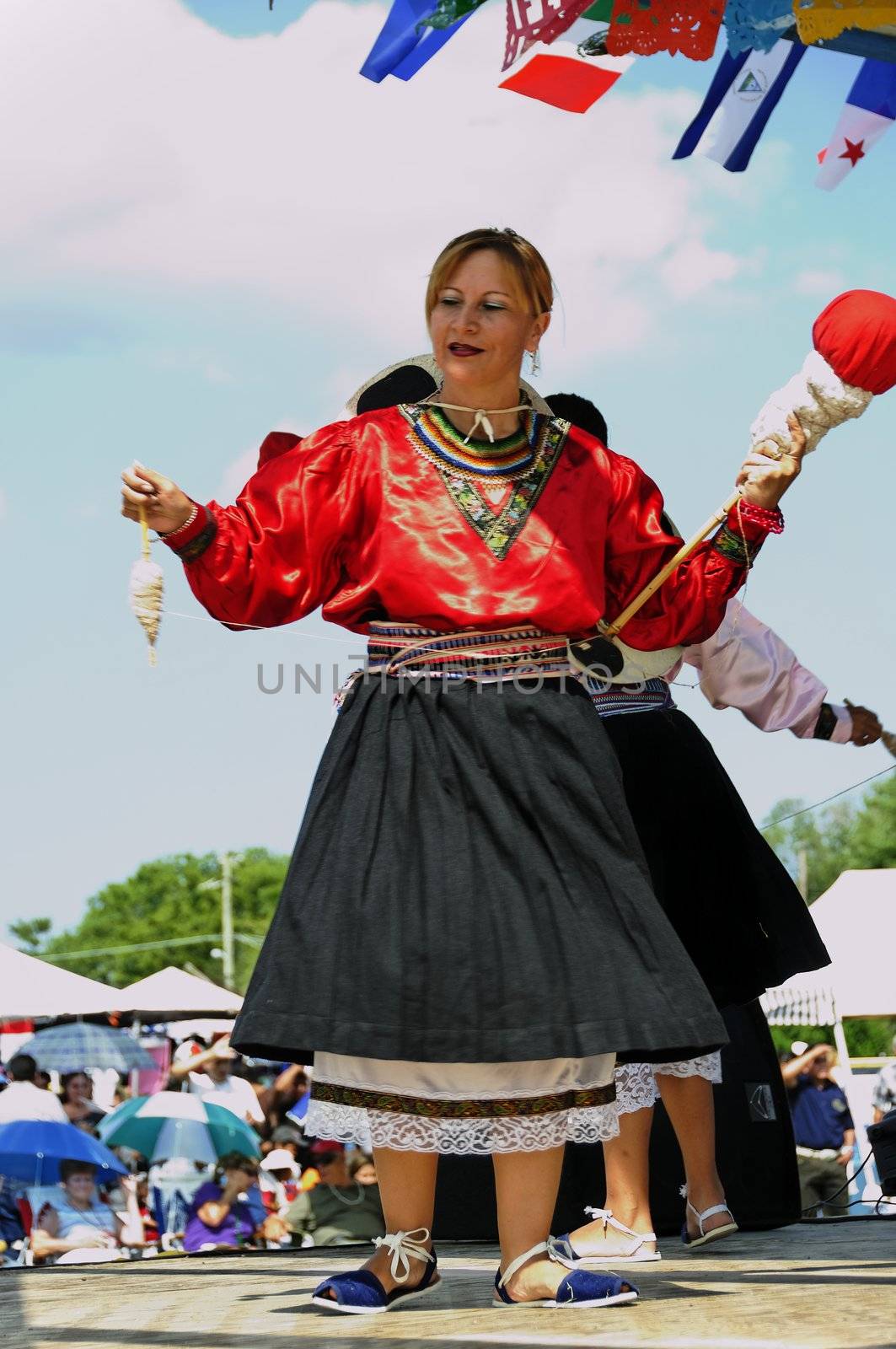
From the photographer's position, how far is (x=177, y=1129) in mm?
9781

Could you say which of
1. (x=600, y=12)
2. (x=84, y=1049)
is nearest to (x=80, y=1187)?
(x=84, y=1049)

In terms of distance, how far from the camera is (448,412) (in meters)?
3.17

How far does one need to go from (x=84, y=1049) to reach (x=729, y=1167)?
749 centimetres

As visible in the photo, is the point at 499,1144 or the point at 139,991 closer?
the point at 499,1144

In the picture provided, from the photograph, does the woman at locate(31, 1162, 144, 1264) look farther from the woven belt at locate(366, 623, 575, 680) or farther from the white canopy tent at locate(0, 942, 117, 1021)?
the woven belt at locate(366, 623, 575, 680)

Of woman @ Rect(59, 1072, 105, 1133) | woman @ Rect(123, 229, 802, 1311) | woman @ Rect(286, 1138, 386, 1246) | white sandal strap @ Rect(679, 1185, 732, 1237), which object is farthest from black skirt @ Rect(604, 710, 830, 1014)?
woman @ Rect(59, 1072, 105, 1133)

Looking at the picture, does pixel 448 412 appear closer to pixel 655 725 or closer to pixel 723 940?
pixel 655 725

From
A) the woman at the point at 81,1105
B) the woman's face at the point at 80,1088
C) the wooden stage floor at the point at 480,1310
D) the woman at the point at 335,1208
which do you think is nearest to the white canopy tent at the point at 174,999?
the woman's face at the point at 80,1088

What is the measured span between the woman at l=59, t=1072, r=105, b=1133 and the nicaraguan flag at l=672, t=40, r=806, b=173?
740 cm

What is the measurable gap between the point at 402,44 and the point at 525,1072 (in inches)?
80.6

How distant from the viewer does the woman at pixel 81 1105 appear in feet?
32.6

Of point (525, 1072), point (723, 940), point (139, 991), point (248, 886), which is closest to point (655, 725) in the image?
point (723, 940)

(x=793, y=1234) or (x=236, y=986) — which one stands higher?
(x=236, y=986)

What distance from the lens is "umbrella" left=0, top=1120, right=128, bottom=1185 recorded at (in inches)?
345
